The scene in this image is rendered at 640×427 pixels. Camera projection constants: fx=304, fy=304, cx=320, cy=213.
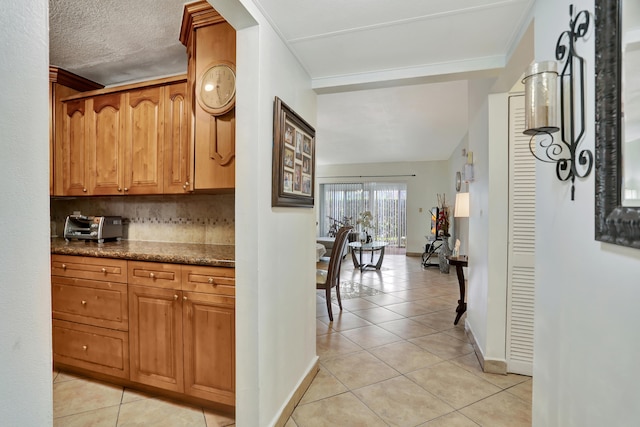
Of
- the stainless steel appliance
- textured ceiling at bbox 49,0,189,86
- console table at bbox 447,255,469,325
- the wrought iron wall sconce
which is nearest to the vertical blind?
console table at bbox 447,255,469,325

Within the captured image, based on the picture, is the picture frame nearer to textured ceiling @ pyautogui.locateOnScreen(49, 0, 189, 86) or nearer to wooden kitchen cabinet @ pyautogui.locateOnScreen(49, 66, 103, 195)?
textured ceiling @ pyautogui.locateOnScreen(49, 0, 189, 86)

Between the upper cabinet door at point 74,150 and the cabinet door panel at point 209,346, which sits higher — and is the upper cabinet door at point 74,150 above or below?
above

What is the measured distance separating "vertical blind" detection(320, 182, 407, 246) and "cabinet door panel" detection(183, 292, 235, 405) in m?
7.53

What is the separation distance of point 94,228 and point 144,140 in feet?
3.19

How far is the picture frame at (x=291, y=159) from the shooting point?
5.62ft

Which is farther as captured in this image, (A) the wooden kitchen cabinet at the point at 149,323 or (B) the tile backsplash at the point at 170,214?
(B) the tile backsplash at the point at 170,214

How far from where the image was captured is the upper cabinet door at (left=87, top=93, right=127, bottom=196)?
263cm

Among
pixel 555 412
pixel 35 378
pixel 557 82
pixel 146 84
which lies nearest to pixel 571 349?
pixel 555 412

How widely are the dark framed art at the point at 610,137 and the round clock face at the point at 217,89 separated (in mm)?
1768

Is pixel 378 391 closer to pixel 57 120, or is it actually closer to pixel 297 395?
pixel 297 395

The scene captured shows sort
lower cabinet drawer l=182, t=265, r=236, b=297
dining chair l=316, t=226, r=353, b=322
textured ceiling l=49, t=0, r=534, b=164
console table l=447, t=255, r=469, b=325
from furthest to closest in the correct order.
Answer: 1. dining chair l=316, t=226, r=353, b=322
2. console table l=447, t=255, r=469, b=325
3. lower cabinet drawer l=182, t=265, r=236, b=297
4. textured ceiling l=49, t=0, r=534, b=164

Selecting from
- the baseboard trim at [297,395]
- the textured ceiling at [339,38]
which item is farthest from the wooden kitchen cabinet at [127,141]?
the baseboard trim at [297,395]

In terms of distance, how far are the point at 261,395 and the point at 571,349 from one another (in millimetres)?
1385

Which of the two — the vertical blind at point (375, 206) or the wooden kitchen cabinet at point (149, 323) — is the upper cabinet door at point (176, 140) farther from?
the vertical blind at point (375, 206)
